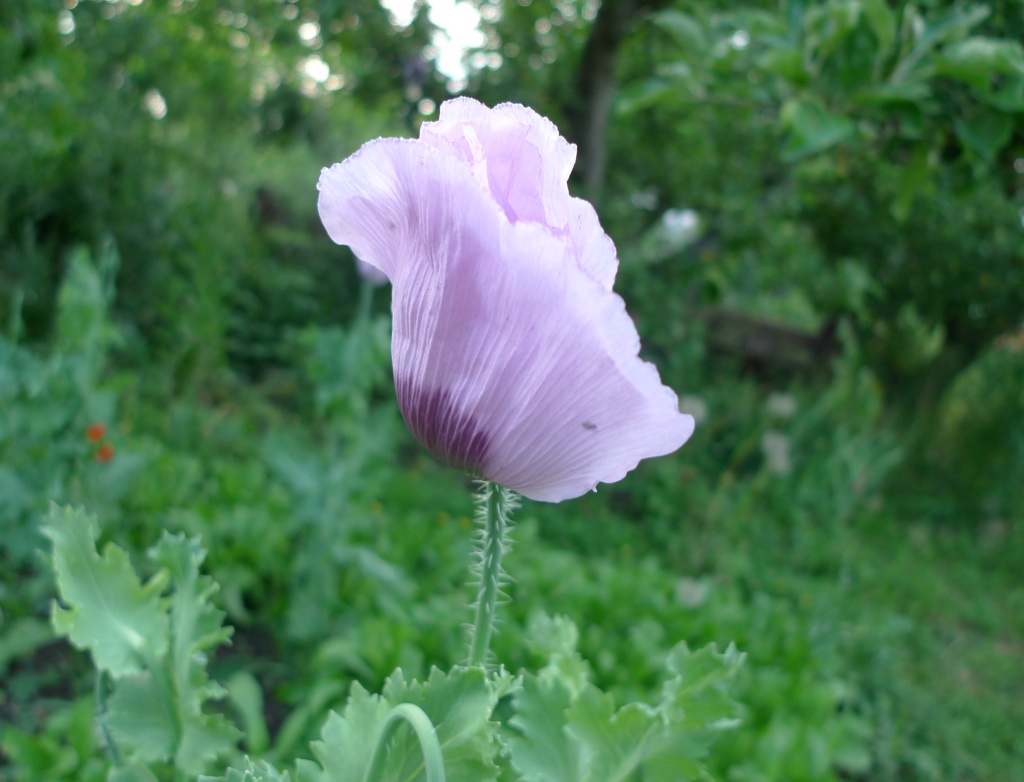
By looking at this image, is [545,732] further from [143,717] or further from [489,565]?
[143,717]

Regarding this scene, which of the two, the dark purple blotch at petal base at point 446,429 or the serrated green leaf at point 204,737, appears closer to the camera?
the dark purple blotch at petal base at point 446,429

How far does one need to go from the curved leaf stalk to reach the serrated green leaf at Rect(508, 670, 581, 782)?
0.32 ft

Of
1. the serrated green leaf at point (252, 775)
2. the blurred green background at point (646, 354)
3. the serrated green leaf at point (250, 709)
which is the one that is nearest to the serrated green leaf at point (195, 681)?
the serrated green leaf at point (252, 775)

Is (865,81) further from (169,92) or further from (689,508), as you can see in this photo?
(169,92)

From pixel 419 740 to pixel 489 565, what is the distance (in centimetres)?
11

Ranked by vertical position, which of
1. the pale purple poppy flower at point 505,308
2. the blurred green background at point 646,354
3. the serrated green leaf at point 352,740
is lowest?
the blurred green background at point 646,354

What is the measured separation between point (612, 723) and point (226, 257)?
5392mm

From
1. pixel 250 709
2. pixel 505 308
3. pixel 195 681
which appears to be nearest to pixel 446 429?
pixel 505 308

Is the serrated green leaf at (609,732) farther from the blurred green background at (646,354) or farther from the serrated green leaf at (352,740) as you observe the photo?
the blurred green background at (646,354)

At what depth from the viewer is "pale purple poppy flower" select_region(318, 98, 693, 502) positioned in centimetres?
45

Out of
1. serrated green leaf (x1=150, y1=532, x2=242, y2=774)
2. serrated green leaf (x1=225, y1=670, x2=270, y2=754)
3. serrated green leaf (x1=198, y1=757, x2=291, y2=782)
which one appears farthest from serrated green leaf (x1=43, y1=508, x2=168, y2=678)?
serrated green leaf (x1=225, y1=670, x2=270, y2=754)

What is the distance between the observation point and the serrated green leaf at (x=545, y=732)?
0.56 metres

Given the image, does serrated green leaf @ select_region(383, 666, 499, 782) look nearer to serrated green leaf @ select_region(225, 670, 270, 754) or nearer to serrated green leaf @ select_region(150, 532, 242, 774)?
serrated green leaf @ select_region(150, 532, 242, 774)

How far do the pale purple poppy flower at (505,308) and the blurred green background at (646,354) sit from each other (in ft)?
2.98
